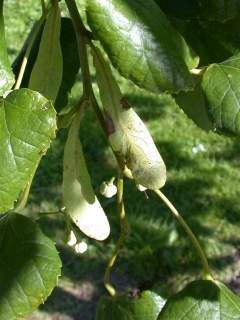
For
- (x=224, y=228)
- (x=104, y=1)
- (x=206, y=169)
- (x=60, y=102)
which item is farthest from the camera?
(x=206, y=169)

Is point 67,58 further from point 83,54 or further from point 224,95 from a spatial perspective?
point 224,95

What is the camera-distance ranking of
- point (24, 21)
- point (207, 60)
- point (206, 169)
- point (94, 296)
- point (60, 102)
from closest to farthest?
point (207, 60) < point (60, 102) < point (94, 296) < point (206, 169) < point (24, 21)

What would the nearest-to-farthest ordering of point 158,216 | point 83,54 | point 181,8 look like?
1. point 83,54
2. point 181,8
3. point 158,216

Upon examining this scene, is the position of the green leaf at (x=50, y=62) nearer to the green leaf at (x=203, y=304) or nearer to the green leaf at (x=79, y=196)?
the green leaf at (x=79, y=196)

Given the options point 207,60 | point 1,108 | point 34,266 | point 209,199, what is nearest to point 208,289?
point 34,266

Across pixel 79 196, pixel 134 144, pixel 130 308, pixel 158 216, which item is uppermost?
pixel 134 144

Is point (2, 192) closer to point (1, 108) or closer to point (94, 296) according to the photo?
point (1, 108)

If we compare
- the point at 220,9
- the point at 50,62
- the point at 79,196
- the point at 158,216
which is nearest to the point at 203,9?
the point at 220,9
